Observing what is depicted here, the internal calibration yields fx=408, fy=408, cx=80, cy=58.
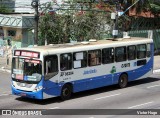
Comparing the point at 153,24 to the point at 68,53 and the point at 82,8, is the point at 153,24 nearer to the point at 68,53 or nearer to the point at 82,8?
the point at 82,8

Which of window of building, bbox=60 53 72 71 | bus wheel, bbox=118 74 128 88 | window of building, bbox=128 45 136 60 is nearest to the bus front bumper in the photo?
window of building, bbox=60 53 72 71

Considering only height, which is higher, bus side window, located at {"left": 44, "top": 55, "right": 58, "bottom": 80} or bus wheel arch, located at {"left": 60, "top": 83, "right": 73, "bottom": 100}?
bus side window, located at {"left": 44, "top": 55, "right": 58, "bottom": 80}

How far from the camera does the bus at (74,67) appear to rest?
17781 millimetres

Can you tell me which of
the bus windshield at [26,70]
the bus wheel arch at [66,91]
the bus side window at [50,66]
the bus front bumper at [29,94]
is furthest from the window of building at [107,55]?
the bus front bumper at [29,94]

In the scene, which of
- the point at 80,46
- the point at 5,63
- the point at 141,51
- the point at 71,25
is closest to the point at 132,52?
the point at 141,51

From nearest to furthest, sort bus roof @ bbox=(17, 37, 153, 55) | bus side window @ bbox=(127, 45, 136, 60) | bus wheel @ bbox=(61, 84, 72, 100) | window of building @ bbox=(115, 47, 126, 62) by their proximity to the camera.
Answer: bus roof @ bbox=(17, 37, 153, 55), bus wheel @ bbox=(61, 84, 72, 100), window of building @ bbox=(115, 47, 126, 62), bus side window @ bbox=(127, 45, 136, 60)

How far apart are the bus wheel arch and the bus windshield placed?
5.39ft

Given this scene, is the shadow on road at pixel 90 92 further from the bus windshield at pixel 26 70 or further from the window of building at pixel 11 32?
the window of building at pixel 11 32

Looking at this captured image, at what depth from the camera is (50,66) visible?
1795cm

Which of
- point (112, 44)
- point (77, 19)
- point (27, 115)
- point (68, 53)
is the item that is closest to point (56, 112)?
point (27, 115)

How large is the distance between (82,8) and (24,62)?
18.4m

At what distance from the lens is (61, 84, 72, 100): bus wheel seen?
1877 cm

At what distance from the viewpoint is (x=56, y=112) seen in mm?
16219

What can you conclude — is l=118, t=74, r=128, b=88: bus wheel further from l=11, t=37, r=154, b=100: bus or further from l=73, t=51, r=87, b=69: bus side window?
l=73, t=51, r=87, b=69: bus side window
